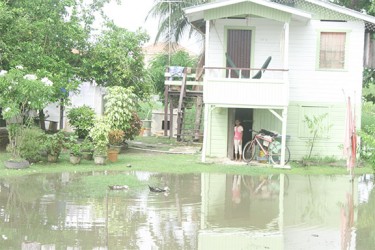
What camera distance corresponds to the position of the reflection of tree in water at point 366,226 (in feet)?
29.9

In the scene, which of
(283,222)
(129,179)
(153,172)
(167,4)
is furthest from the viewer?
(167,4)

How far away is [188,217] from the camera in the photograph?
35.5 ft

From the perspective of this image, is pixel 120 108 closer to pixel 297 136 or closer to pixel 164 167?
pixel 164 167

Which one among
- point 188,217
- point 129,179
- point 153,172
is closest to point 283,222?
point 188,217

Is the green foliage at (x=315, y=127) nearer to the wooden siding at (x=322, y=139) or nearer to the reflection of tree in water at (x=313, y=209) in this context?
the wooden siding at (x=322, y=139)

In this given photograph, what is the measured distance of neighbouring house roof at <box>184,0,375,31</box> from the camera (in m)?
17.8

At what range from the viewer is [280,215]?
1134cm

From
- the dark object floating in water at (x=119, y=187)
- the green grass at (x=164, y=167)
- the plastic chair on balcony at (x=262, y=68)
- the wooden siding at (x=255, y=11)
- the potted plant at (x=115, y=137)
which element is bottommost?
the dark object floating in water at (x=119, y=187)

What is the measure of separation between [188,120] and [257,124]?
1193 cm

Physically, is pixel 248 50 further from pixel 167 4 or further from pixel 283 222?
pixel 167 4

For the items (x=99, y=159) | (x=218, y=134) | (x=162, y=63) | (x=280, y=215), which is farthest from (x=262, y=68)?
(x=162, y=63)

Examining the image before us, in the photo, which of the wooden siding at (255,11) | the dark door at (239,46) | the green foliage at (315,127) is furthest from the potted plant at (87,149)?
the green foliage at (315,127)

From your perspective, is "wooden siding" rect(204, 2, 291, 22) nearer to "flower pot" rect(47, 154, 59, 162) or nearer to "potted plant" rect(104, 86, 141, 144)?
"potted plant" rect(104, 86, 141, 144)

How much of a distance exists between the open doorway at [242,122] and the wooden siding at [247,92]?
1.60 m
